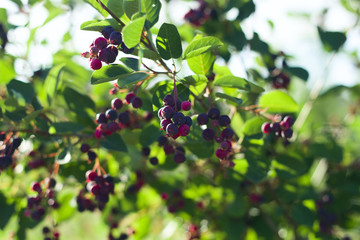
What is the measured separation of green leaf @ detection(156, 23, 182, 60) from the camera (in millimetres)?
1021

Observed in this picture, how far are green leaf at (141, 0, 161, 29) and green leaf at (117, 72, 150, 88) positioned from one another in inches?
6.5

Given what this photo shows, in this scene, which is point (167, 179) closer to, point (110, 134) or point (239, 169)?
point (239, 169)

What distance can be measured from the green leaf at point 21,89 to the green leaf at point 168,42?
0.73m

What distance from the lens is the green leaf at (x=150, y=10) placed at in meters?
1.01

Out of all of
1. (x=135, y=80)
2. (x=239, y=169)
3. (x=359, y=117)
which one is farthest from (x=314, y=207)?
(x=135, y=80)

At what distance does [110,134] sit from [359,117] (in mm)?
2177

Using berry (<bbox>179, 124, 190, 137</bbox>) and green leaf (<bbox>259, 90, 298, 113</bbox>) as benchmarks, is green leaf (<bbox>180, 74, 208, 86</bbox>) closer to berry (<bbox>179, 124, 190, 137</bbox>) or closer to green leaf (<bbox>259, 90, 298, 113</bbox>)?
berry (<bbox>179, 124, 190, 137</bbox>)

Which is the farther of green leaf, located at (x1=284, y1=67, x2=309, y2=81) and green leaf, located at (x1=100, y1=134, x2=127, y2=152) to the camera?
green leaf, located at (x1=284, y1=67, x2=309, y2=81)

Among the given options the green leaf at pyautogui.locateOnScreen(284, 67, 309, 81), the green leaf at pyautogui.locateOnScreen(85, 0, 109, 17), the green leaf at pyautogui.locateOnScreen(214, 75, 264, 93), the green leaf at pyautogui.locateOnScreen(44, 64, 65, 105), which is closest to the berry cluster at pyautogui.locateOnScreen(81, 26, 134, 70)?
Answer: the green leaf at pyautogui.locateOnScreen(85, 0, 109, 17)

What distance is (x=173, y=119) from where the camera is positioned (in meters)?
0.93

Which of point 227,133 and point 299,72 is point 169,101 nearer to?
point 227,133

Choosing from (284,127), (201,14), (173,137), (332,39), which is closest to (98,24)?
(173,137)

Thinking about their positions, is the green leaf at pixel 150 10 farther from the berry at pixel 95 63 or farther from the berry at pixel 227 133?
the berry at pixel 227 133

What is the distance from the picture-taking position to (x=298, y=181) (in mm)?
1871
